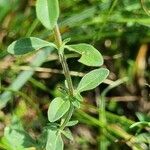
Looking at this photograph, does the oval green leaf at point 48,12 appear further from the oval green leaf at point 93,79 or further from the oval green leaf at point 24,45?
the oval green leaf at point 93,79

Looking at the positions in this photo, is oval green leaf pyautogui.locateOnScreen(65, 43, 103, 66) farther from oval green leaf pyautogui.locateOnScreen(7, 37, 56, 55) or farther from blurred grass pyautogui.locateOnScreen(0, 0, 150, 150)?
blurred grass pyautogui.locateOnScreen(0, 0, 150, 150)

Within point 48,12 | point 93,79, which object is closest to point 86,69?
point 93,79

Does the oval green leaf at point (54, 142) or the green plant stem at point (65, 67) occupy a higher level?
the green plant stem at point (65, 67)

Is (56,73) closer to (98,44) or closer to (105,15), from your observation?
(98,44)

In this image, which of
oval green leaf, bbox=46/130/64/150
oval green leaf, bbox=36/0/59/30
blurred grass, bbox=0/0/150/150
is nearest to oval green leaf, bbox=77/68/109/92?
oval green leaf, bbox=46/130/64/150

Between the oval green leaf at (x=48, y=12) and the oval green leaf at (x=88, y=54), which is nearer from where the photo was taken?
the oval green leaf at (x=48, y=12)

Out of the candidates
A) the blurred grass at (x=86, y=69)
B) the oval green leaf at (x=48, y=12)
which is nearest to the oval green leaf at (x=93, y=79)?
the oval green leaf at (x=48, y=12)

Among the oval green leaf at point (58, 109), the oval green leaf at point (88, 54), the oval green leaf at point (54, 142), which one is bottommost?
the oval green leaf at point (54, 142)
